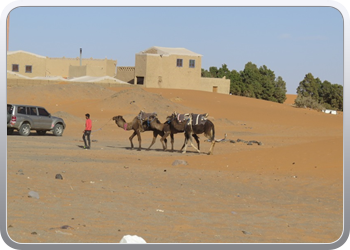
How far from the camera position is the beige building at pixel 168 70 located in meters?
75.7

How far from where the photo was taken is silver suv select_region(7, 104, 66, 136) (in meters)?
30.1

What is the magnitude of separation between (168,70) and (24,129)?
4695cm

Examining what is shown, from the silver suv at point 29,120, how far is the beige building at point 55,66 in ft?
143

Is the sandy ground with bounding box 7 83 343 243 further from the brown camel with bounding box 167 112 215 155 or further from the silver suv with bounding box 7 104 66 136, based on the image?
the silver suv with bounding box 7 104 66 136

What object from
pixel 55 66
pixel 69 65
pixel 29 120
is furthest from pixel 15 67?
pixel 29 120

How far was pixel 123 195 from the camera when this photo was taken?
13125 mm

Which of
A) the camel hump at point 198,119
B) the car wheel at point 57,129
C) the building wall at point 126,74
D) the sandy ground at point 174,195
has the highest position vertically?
the building wall at point 126,74

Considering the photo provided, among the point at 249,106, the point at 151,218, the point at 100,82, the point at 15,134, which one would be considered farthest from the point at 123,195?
the point at 100,82

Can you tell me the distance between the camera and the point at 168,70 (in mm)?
76688

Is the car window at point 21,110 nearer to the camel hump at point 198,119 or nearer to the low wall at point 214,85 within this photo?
the camel hump at point 198,119

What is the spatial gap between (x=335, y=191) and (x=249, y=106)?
49944 millimetres

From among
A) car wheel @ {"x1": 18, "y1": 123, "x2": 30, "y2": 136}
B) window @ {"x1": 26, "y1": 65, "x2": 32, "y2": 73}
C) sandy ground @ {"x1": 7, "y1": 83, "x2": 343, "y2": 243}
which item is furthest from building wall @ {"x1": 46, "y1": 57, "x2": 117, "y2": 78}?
sandy ground @ {"x1": 7, "y1": 83, "x2": 343, "y2": 243}

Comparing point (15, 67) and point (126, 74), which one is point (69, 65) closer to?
point (126, 74)

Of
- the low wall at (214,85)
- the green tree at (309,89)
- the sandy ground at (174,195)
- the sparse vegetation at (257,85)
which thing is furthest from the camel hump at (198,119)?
the sparse vegetation at (257,85)
